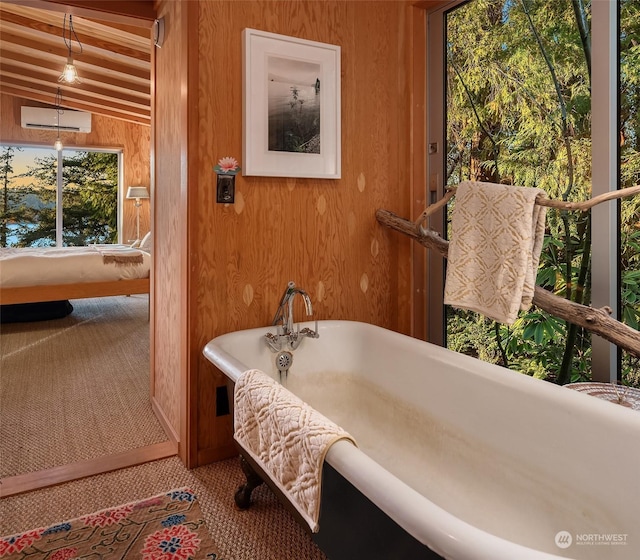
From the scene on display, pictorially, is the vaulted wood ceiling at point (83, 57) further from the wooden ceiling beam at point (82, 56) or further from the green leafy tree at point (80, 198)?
the green leafy tree at point (80, 198)

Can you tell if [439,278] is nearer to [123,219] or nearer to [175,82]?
[175,82]

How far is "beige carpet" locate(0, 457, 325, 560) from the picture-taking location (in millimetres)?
1620

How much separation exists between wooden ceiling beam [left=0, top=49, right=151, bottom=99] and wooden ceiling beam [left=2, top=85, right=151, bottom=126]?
1.23 metres

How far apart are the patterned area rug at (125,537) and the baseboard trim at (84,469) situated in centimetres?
33

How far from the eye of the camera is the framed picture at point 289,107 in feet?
7.13

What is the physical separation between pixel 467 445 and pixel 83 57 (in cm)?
527

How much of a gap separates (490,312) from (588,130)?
85 centimetres

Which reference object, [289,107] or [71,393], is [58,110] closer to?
[71,393]

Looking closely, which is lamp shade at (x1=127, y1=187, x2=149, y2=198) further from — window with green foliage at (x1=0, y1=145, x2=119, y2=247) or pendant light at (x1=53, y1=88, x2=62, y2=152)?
pendant light at (x1=53, y1=88, x2=62, y2=152)

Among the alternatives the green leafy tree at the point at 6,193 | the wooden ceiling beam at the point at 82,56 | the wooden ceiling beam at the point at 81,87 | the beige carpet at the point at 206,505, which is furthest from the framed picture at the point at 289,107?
the green leafy tree at the point at 6,193

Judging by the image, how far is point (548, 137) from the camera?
2.06m

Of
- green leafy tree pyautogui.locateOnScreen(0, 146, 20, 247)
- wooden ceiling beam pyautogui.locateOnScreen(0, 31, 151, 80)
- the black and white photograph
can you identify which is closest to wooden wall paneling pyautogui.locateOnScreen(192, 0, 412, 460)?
the black and white photograph

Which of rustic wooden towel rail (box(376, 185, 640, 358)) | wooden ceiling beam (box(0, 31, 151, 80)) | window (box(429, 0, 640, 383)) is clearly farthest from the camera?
wooden ceiling beam (box(0, 31, 151, 80))

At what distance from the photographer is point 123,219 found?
7789 millimetres
